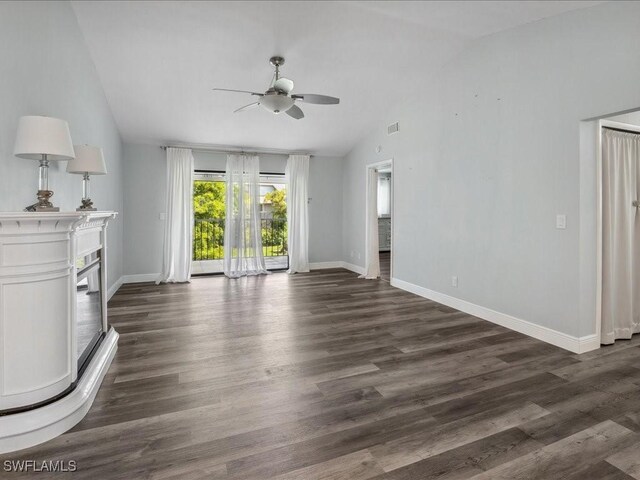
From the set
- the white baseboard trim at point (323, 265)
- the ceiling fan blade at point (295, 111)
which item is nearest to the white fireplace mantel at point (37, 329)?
the ceiling fan blade at point (295, 111)

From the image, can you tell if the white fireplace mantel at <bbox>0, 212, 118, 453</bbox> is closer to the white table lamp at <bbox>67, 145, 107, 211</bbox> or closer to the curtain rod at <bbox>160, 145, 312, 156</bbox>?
the white table lamp at <bbox>67, 145, 107, 211</bbox>

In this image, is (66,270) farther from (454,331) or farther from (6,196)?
(454,331)

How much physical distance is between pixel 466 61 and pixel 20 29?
4.34 m

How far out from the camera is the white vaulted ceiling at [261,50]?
132 inches

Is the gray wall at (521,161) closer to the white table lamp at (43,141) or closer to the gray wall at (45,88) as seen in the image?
the white table lamp at (43,141)

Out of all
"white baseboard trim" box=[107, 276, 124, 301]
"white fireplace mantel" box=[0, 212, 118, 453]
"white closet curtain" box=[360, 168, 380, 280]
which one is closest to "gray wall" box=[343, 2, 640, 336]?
"white closet curtain" box=[360, 168, 380, 280]

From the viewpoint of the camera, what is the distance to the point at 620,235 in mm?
3359

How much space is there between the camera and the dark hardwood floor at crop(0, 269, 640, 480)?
173 centimetres

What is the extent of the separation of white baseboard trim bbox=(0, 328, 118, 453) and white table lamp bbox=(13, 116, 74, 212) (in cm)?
112

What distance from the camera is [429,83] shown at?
16.0 ft

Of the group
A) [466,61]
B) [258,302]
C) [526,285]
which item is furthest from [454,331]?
[466,61]

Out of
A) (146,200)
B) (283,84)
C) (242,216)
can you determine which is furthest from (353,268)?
(283,84)

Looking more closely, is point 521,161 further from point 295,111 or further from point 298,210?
point 298,210

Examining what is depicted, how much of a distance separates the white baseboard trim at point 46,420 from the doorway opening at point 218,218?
4.92 meters
